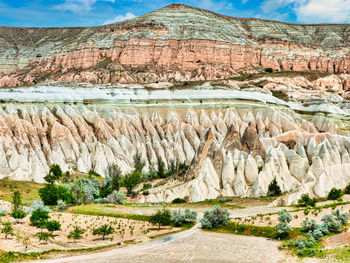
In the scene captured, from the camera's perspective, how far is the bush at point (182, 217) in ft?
101

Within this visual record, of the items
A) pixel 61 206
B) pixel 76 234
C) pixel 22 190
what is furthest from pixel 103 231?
pixel 22 190

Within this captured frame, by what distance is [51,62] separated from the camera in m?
144

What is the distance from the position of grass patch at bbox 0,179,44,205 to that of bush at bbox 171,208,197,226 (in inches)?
657

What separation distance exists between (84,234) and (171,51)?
112 meters

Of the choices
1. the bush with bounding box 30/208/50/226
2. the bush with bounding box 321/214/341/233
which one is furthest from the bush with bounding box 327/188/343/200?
the bush with bounding box 30/208/50/226

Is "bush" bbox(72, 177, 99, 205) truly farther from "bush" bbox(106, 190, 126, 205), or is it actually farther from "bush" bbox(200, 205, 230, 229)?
"bush" bbox(200, 205, 230, 229)

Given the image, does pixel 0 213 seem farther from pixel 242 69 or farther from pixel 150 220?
pixel 242 69

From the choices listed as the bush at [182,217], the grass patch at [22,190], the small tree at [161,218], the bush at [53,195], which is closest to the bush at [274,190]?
the bush at [182,217]

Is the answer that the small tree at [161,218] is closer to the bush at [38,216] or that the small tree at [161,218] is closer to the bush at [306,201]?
the bush at [38,216]

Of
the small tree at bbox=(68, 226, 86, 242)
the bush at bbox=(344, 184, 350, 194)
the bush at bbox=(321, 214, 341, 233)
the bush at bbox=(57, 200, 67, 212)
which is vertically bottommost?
the bush at bbox=(57, 200, 67, 212)

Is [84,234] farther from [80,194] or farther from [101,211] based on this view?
[80,194]

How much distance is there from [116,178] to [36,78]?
297 ft

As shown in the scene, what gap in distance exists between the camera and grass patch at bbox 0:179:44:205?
145 ft

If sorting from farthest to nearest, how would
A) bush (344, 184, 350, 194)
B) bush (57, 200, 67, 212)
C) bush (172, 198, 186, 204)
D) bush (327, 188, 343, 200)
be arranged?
bush (172, 198, 186, 204)
bush (57, 200, 67, 212)
bush (344, 184, 350, 194)
bush (327, 188, 343, 200)
